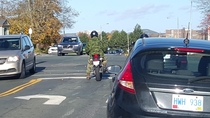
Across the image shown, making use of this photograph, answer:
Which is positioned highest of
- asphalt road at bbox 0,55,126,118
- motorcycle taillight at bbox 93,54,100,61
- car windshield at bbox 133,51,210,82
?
car windshield at bbox 133,51,210,82

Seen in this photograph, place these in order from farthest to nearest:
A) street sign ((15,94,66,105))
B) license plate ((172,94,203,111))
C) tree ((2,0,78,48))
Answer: tree ((2,0,78,48)) → street sign ((15,94,66,105)) → license plate ((172,94,203,111))

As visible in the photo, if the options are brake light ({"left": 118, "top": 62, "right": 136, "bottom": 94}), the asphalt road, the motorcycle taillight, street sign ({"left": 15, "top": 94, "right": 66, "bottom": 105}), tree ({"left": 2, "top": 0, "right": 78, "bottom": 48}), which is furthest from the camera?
tree ({"left": 2, "top": 0, "right": 78, "bottom": 48})

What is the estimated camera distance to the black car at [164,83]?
17.2ft

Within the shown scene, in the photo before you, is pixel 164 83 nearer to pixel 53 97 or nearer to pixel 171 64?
pixel 171 64

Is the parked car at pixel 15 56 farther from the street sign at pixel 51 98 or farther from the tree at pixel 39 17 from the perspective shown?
the tree at pixel 39 17

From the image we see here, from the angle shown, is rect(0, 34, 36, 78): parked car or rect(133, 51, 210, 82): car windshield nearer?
rect(133, 51, 210, 82): car windshield

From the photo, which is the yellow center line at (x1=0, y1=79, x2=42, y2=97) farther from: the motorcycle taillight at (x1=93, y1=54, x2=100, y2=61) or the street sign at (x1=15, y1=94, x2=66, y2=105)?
the motorcycle taillight at (x1=93, y1=54, x2=100, y2=61)

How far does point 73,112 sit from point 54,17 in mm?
52292

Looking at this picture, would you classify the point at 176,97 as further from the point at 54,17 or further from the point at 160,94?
the point at 54,17

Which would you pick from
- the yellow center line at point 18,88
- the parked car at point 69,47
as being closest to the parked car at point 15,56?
the yellow center line at point 18,88

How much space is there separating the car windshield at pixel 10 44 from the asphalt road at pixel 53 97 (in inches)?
53.5

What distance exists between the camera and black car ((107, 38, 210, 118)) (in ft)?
17.2

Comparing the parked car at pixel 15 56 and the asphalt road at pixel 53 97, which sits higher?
the parked car at pixel 15 56

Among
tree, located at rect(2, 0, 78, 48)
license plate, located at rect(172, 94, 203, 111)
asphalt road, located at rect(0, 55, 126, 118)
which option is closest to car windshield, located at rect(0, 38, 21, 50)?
asphalt road, located at rect(0, 55, 126, 118)
